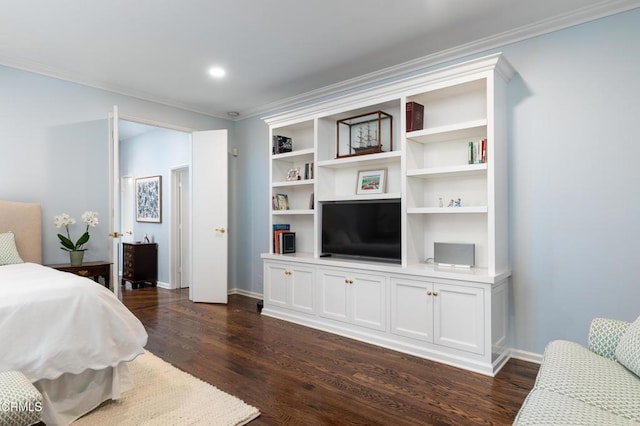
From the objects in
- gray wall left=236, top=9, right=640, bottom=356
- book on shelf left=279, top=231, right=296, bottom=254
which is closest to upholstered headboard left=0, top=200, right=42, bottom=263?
book on shelf left=279, top=231, right=296, bottom=254

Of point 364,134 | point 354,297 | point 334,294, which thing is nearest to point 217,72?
point 364,134

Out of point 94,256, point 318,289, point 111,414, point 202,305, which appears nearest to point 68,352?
point 111,414

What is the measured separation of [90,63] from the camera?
3785 millimetres

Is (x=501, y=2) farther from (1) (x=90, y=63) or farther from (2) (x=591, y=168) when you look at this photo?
(1) (x=90, y=63)

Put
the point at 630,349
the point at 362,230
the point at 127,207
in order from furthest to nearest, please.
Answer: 1. the point at 127,207
2. the point at 362,230
3. the point at 630,349

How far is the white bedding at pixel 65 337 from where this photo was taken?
5.94 feet

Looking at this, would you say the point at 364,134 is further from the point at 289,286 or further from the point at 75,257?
the point at 75,257

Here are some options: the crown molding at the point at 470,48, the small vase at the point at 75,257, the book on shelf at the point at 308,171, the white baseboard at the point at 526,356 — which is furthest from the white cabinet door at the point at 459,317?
the small vase at the point at 75,257

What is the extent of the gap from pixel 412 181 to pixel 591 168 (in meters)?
1.35

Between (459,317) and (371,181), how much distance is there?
64.2 inches

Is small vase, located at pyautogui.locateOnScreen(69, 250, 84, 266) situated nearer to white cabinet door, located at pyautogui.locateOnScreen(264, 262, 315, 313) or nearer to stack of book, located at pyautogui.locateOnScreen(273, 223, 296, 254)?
white cabinet door, located at pyautogui.locateOnScreen(264, 262, 315, 313)

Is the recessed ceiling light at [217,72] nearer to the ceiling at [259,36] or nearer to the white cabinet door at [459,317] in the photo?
the ceiling at [259,36]

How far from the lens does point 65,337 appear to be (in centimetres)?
193

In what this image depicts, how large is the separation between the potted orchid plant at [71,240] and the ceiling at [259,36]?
5.15ft
